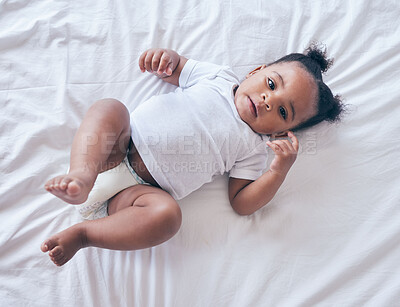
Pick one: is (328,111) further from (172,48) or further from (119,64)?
(119,64)

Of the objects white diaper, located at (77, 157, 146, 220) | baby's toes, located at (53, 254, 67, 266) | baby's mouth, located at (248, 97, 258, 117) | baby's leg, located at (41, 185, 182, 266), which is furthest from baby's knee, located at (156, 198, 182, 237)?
baby's mouth, located at (248, 97, 258, 117)

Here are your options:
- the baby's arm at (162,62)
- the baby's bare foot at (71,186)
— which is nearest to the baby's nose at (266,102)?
the baby's arm at (162,62)

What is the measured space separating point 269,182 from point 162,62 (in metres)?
0.44

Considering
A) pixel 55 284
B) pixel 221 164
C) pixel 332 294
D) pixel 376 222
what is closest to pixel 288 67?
pixel 221 164

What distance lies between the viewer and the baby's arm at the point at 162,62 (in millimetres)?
1014

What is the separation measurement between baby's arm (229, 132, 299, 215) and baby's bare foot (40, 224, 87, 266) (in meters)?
0.41

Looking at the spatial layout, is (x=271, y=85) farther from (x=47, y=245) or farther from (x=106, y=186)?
(x=47, y=245)

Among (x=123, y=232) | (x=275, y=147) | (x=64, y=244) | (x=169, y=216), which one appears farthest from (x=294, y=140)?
(x=64, y=244)

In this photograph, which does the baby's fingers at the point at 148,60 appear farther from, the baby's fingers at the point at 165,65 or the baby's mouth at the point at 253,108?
the baby's mouth at the point at 253,108

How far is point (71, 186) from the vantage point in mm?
735

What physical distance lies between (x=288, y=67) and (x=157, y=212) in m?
0.53

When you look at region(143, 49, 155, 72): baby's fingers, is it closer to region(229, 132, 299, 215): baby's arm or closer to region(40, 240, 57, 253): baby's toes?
region(229, 132, 299, 215): baby's arm

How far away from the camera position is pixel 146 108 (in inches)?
38.5

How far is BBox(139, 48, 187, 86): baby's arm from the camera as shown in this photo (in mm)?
1014
